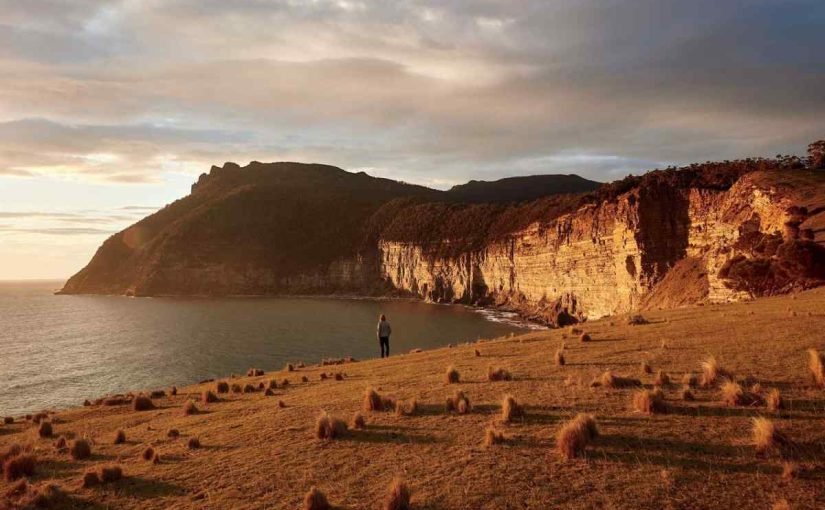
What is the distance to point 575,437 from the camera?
908 cm

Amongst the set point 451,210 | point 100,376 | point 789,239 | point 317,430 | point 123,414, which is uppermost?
point 451,210

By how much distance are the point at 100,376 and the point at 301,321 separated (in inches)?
1538

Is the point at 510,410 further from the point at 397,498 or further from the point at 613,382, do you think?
the point at 397,498

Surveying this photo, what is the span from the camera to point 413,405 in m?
12.7

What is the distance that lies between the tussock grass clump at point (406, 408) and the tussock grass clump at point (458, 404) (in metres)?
0.78

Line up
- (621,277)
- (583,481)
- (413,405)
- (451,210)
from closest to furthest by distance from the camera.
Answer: (583,481)
(413,405)
(621,277)
(451,210)

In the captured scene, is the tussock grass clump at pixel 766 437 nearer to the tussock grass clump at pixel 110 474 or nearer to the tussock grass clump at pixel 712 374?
the tussock grass clump at pixel 712 374

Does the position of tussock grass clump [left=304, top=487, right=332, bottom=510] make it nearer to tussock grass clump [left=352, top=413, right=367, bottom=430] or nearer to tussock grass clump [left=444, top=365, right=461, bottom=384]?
tussock grass clump [left=352, top=413, right=367, bottom=430]

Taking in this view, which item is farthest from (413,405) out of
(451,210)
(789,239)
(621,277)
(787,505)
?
(451,210)

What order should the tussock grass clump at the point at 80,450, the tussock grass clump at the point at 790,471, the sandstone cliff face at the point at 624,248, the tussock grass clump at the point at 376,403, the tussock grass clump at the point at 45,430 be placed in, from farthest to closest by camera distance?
the sandstone cliff face at the point at 624,248
the tussock grass clump at the point at 45,430
the tussock grass clump at the point at 376,403
the tussock grass clump at the point at 80,450
the tussock grass clump at the point at 790,471

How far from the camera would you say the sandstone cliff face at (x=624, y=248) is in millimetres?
43469

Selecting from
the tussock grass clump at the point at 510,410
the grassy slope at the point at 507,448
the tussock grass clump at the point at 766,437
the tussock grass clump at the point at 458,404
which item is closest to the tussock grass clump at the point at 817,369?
the grassy slope at the point at 507,448

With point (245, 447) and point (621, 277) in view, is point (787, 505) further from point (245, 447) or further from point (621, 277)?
point (621, 277)

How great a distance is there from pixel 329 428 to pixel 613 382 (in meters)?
6.43
